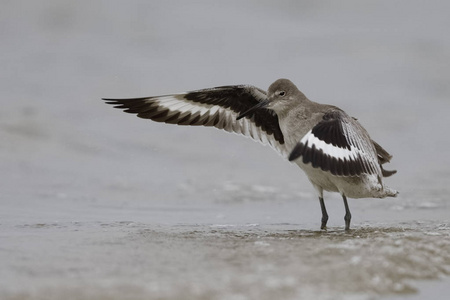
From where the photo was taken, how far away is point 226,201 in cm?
1124

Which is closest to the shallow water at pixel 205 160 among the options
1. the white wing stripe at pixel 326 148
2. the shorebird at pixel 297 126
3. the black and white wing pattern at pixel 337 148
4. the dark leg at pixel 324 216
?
the dark leg at pixel 324 216

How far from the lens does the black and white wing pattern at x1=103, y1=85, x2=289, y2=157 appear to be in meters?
9.18

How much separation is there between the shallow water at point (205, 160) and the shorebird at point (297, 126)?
568mm

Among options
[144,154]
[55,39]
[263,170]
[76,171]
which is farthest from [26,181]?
[55,39]

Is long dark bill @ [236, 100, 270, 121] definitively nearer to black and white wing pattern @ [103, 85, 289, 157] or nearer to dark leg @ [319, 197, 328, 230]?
black and white wing pattern @ [103, 85, 289, 157]

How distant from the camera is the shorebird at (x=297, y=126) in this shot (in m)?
7.50

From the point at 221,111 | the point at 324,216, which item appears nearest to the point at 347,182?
the point at 324,216

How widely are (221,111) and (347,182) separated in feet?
6.49

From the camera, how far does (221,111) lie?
9.51 m

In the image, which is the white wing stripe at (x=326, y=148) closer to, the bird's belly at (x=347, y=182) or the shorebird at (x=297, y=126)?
the shorebird at (x=297, y=126)

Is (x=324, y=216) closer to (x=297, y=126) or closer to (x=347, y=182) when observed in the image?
(x=347, y=182)

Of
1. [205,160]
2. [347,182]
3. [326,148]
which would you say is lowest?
[347,182]

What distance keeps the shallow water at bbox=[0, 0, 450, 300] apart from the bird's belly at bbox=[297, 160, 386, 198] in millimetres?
457

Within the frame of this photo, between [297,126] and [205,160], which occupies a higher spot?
[205,160]
